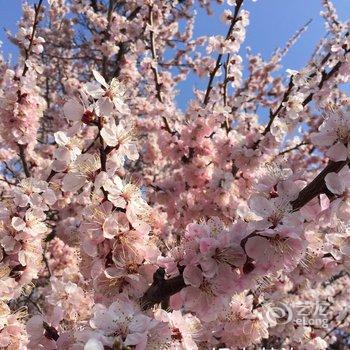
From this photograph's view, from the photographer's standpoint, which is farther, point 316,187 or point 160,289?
point 160,289

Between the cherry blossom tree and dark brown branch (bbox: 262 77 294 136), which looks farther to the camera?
dark brown branch (bbox: 262 77 294 136)

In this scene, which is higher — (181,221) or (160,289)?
(181,221)

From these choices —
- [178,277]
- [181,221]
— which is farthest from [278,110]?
[178,277]

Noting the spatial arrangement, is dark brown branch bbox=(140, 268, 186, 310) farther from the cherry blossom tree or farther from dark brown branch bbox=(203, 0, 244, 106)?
dark brown branch bbox=(203, 0, 244, 106)

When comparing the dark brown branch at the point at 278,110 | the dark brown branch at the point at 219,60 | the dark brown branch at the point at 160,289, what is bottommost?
the dark brown branch at the point at 160,289

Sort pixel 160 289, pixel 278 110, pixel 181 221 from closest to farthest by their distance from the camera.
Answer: pixel 160 289, pixel 278 110, pixel 181 221

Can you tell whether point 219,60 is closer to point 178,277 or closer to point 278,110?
point 278,110

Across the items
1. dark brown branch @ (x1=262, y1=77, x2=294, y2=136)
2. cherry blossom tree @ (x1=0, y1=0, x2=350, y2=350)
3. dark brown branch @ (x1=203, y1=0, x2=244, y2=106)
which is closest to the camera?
cherry blossom tree @ (x1=0, y1=0, x2=350, y2=350)

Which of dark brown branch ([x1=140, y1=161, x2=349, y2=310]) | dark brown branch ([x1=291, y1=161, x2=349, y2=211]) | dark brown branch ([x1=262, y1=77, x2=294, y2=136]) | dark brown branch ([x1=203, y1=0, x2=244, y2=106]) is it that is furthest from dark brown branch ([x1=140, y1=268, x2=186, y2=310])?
dark brown branch ([x1=203, y1=0, x2=244, y2=106])

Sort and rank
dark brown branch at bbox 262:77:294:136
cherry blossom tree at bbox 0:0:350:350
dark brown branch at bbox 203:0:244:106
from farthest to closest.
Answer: dark brown branch at bbox 203:0:244:106 < dark brown branch at bbox 262:77:294:136 < cherry blossom tree at bbox 0:0:350:350

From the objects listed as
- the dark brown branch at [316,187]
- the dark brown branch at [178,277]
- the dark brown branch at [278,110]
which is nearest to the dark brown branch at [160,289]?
the dark brown branch at [178,277]

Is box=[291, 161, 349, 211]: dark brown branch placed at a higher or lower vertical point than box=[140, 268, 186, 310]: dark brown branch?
higher

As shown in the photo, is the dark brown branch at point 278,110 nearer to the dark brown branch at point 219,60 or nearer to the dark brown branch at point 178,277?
the dark brown branch at point 219,60

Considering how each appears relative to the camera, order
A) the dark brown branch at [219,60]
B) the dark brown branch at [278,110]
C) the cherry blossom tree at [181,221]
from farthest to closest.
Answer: the dark brown branch at [219,60]
the dark brown branch at [278,110]
the cherry blossom tree at [181,221]
